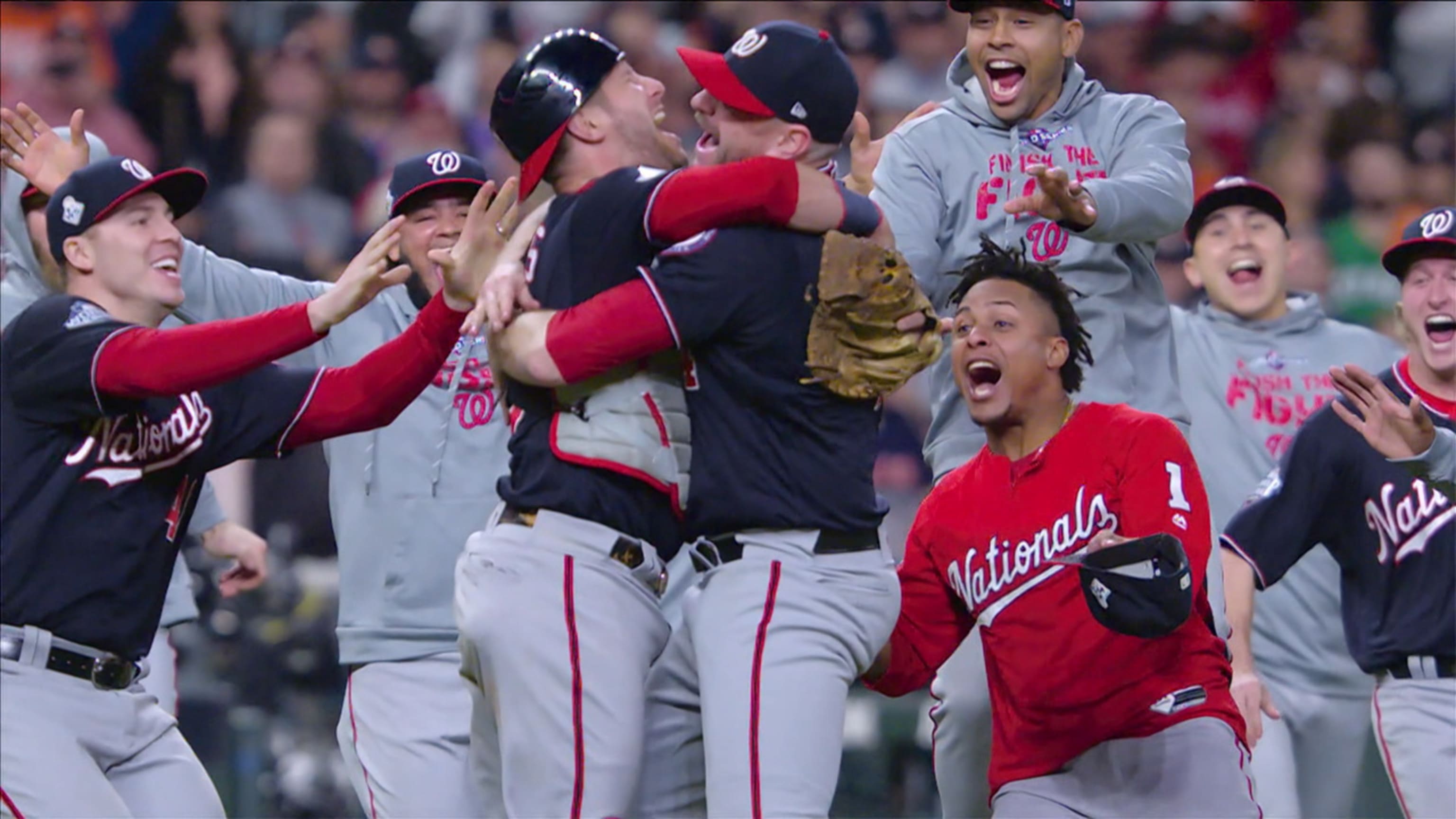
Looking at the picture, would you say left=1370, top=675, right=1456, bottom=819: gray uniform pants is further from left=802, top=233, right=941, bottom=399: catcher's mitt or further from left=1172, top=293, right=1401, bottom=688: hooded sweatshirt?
left=802, top=233, right=941, bottom=399: catcher's mitt

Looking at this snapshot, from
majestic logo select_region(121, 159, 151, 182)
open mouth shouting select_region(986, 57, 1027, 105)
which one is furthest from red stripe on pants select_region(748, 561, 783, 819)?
majestic logo select_region(121, 159, 151, 182)

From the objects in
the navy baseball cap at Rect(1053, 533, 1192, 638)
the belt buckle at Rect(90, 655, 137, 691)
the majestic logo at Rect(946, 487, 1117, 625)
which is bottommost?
the belt buckle at Rect(90, 655, 137, 691)

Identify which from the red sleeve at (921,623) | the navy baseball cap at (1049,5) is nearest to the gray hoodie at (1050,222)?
the navy baseball cap at (1049,5)

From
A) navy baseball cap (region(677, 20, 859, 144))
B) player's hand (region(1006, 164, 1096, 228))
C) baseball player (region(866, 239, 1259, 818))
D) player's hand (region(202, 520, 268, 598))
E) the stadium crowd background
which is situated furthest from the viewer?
the stadium crowd background

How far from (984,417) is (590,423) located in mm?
1056

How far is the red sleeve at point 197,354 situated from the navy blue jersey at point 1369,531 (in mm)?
2686

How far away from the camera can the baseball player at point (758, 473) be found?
3.49 meters

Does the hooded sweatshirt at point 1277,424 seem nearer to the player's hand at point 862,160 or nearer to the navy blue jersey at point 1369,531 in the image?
the navy blue jersey at point 1369,531

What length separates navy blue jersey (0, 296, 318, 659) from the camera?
13.2 ft

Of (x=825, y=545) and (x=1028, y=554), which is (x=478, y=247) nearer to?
(x=825, y=545)

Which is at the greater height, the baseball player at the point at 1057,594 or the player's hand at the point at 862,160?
the player's hand at the point at 862,160

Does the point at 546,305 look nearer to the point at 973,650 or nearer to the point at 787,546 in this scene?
the point at 787,546

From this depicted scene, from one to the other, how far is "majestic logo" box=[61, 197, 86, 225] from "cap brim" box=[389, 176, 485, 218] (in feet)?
3.59

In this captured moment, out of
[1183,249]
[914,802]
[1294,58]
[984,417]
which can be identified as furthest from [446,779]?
[1294,58]
